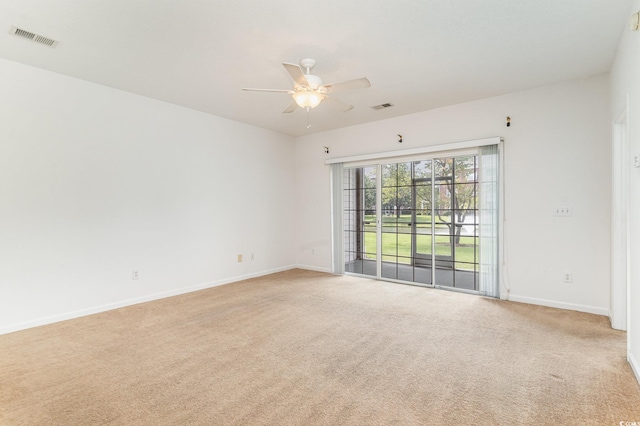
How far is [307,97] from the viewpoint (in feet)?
10.1

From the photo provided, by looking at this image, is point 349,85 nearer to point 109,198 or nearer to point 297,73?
point 297,73

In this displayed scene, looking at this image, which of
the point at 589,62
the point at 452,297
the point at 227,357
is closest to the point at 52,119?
the point at 227,357

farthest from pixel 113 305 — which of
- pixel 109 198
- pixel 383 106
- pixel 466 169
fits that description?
pixel 466 169

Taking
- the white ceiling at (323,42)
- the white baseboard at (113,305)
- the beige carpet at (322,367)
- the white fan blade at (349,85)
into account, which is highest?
the white ceiling at (323,42)

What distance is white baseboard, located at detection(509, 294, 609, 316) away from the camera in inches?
147

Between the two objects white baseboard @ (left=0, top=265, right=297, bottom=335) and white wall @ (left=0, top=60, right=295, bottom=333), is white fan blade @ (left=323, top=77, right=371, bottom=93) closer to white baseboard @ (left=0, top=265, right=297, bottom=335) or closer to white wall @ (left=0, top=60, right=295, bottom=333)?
white wall @ (left=0, top=60, right=295, bottom=333)

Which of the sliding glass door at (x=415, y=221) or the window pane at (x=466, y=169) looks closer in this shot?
the window pane at (x=466, y=169)

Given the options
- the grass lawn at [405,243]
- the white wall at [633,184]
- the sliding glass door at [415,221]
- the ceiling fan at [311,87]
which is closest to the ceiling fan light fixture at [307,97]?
the ceiling fan at [311,87]

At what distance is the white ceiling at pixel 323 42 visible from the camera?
2459 mm

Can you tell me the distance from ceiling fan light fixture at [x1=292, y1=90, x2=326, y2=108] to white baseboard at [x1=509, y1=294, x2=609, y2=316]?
12.1ft

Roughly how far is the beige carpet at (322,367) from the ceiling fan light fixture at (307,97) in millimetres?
2339

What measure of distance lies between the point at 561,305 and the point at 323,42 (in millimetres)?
4217

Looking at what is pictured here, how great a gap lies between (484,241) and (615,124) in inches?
76.1

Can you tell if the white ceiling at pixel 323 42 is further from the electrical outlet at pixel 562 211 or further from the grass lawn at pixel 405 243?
the grass lawn at pixel 405 243
